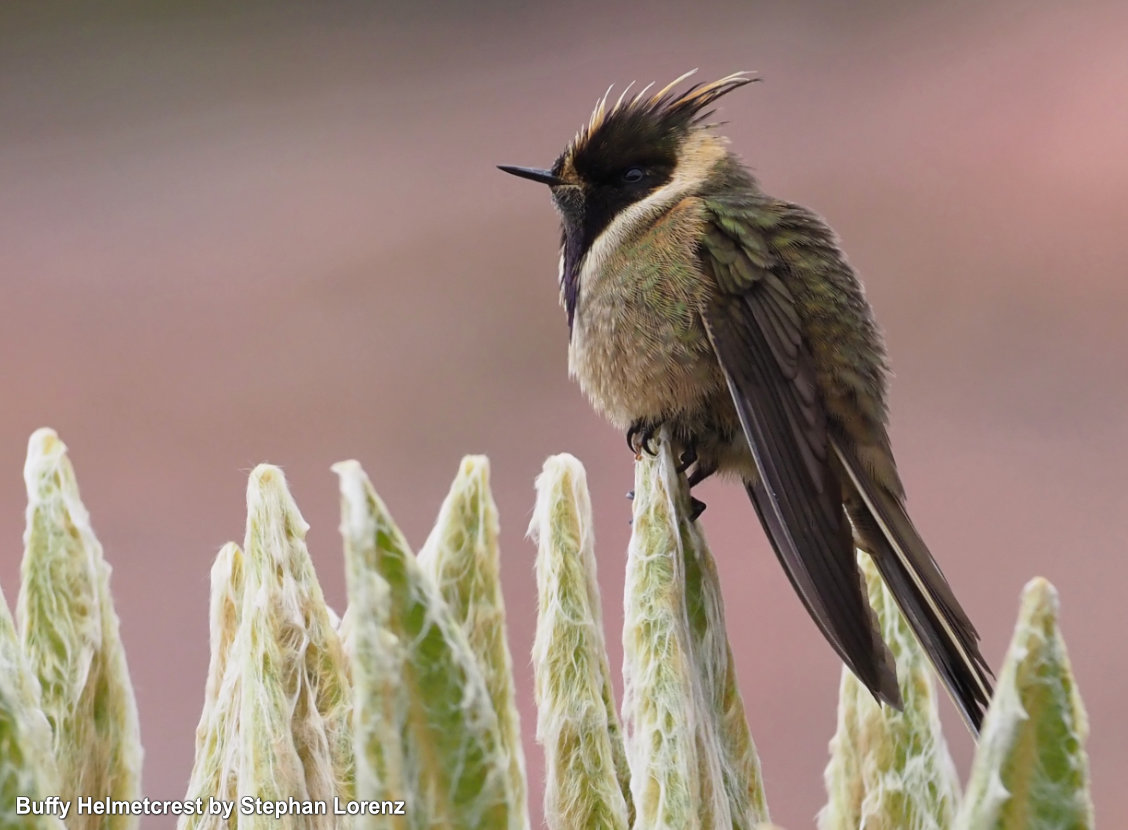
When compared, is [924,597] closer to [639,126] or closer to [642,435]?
[642,435]

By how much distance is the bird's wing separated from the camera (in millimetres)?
612

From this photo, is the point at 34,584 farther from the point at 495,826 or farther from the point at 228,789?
the point at 495,826

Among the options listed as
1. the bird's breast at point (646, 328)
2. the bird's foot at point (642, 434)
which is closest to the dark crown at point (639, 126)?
the bird's breast at point (646, 328)

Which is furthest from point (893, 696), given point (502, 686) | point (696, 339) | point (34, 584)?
point (696, 339)

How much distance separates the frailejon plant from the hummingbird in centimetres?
16

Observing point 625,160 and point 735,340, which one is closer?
point 735,340

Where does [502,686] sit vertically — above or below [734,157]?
below

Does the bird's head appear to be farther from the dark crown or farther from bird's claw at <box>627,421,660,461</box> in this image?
bird's claw at <box>627,421,660,461</box>

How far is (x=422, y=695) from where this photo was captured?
0.31 meters

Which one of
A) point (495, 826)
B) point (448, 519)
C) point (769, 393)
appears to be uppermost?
point (769, 393)

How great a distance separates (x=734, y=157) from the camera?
117 cm

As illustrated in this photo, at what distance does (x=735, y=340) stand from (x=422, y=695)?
65 centimetres

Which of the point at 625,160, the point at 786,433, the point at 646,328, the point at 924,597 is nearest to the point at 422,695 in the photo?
the point at 924,597

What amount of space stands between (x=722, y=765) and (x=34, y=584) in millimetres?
289
